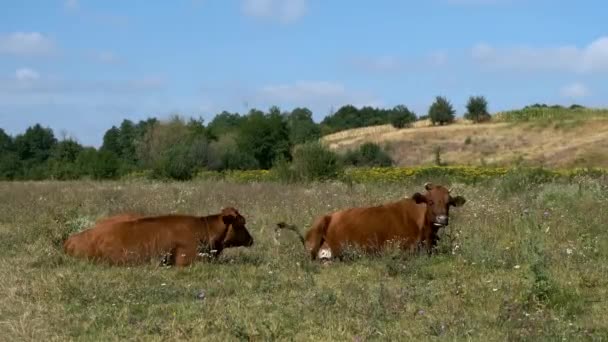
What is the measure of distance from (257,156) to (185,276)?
57598mm

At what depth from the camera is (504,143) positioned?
76.6 m

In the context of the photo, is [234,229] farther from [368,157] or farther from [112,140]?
[112,140]

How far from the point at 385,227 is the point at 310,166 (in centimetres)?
1793

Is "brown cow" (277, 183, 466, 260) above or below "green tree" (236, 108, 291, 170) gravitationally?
below

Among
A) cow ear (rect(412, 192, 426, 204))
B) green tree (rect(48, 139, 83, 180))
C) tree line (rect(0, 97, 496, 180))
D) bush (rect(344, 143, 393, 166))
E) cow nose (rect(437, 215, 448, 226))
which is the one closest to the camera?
cow nose (rect(437, 215, 448, 226))

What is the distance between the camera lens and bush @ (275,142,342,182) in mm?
28203

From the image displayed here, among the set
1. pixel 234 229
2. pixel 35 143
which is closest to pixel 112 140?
pixel 35 143

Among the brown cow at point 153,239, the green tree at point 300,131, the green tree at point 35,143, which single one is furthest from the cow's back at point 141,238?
the green tree at point 35,143

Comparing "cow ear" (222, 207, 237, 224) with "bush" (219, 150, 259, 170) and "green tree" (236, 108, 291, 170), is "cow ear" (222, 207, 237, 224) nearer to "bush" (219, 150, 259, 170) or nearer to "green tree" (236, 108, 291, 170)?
"bush" (219, 150, 259, 170)

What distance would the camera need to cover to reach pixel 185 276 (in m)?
8.51

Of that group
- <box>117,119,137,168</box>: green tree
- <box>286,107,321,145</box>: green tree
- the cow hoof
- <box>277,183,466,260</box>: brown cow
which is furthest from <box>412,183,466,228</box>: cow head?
<box>117,119,137,168</box>: green tree

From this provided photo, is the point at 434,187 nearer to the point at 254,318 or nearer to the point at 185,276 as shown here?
the point at 185,276

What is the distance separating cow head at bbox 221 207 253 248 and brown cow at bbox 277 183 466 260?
0.56m

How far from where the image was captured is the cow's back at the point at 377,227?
10.2 m
